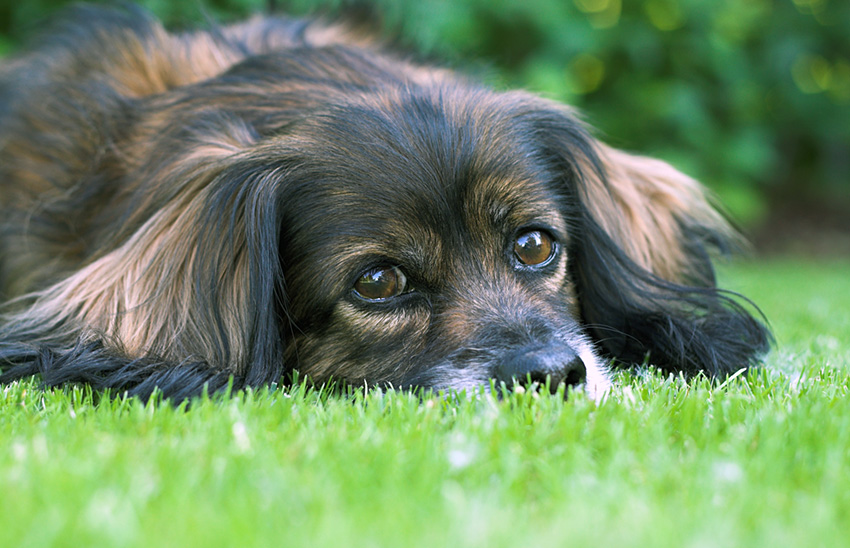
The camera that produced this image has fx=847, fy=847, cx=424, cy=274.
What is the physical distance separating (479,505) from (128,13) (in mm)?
3977

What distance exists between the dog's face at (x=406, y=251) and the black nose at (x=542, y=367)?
118mm

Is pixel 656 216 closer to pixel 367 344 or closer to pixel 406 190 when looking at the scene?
pixel 406 190

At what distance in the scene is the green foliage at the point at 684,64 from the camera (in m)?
7.90

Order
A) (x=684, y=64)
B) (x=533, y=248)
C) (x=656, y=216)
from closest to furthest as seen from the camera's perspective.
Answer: (x=533, y=248) < (x=656, y=216) < (x=684, y=64)

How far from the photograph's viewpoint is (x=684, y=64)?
29.5 ft

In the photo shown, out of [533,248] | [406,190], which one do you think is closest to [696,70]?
[533,248]

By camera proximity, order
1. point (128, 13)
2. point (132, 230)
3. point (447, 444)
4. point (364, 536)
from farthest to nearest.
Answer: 1. point (128, 13)
2. point (132, 230)
3. point (447, 444)
4. point (364, 536)

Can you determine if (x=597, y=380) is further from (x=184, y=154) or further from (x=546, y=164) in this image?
(x=184, y=154)

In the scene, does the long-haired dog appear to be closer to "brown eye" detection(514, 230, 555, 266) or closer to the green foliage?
"brown eye" detection(514, 230, 555, 266)

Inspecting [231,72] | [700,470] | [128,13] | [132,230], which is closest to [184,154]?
[132,230]

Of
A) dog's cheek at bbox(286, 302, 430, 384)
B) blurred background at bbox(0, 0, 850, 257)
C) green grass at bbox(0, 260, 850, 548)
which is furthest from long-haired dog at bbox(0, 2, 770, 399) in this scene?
blurred background at bbox(0, 0, 850, 257)

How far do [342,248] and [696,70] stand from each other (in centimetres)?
730

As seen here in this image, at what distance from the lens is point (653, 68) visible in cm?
903

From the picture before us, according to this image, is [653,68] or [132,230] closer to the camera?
[132,230]
